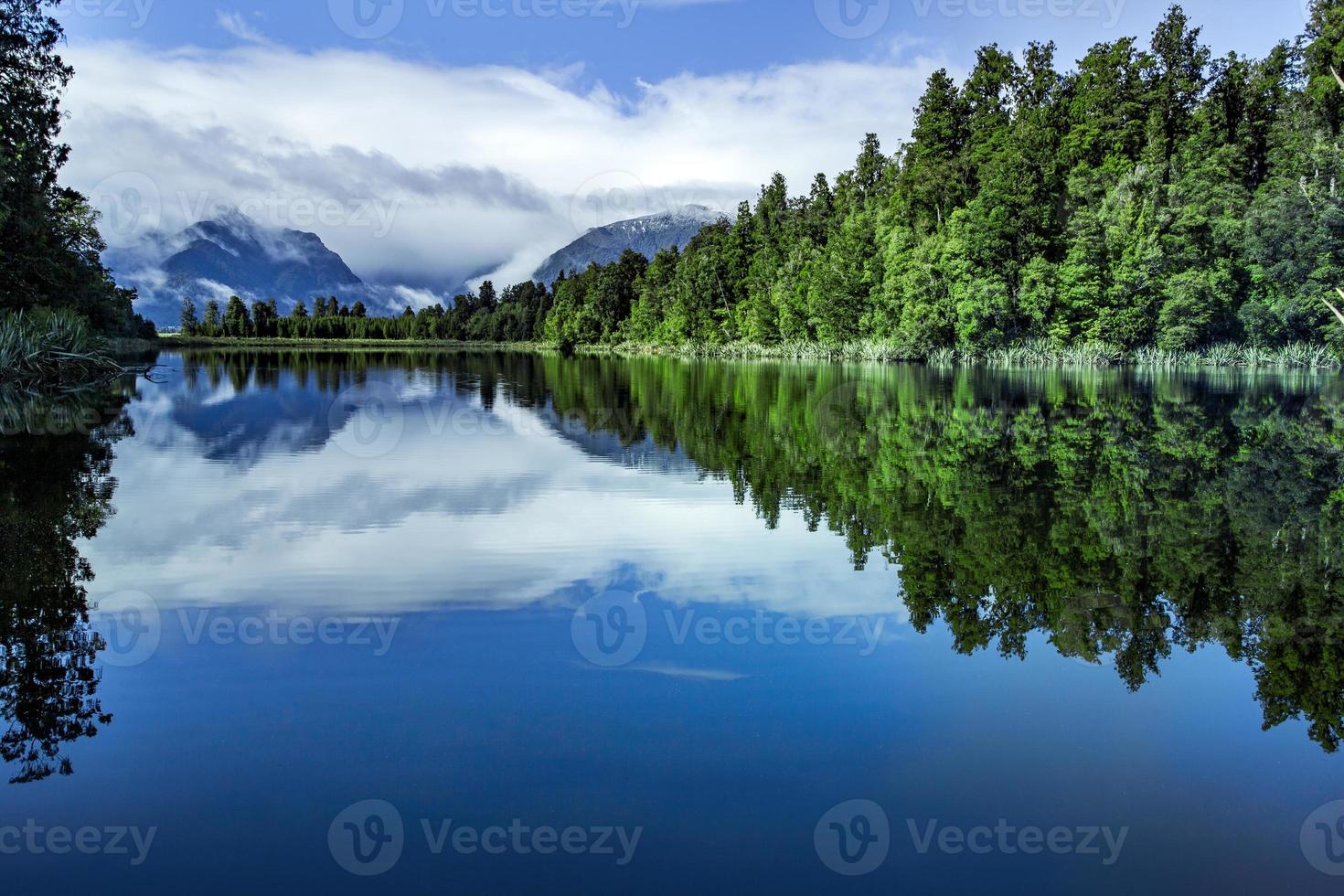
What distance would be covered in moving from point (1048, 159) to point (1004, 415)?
41.1 m

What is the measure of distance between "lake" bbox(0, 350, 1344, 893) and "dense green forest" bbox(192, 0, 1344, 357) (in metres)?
37.2

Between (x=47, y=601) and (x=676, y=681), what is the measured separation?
191 inches

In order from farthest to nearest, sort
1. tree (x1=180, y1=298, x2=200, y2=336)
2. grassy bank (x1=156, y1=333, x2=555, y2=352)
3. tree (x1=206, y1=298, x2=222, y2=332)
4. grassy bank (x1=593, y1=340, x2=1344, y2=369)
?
1. tree (x1=180, y1=298, x2=200, y2=336)
2. tree (x1=206, y1=298, x2=222, y2=332)
3. grassy bank (x1=156, y1=333, x2=555, y2=352)
4. grassy bank (x1=593, y1=340, x2=1344, y2=369)

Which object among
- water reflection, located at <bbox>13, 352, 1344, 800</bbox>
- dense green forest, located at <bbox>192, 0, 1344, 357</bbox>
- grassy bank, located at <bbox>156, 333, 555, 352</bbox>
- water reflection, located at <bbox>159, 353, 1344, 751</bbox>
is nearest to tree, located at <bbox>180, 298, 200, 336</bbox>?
grassy bank, located at <bbox>156, 333, 555, 352</bbox>

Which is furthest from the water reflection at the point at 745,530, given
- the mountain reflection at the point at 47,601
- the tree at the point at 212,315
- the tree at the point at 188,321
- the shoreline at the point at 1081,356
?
the tree at the point at 188,321

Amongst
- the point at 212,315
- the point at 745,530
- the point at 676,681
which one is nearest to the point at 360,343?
the point at 212,315

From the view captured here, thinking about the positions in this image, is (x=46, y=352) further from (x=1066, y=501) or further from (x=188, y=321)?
(x=188, y=321)

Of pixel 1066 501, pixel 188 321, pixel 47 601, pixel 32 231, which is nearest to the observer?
pixel 47 601

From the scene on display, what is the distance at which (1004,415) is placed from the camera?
2122 cm

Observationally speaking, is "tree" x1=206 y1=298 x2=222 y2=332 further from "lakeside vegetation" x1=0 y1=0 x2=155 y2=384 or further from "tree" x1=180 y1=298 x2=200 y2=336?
"lakeside vegetation" x1=0 y1=0 x2=155 y2=384

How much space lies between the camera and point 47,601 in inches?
265

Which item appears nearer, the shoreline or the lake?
the lake

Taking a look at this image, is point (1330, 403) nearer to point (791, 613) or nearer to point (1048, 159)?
point (791, 613)

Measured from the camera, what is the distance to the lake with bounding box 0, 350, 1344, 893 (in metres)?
3.74
